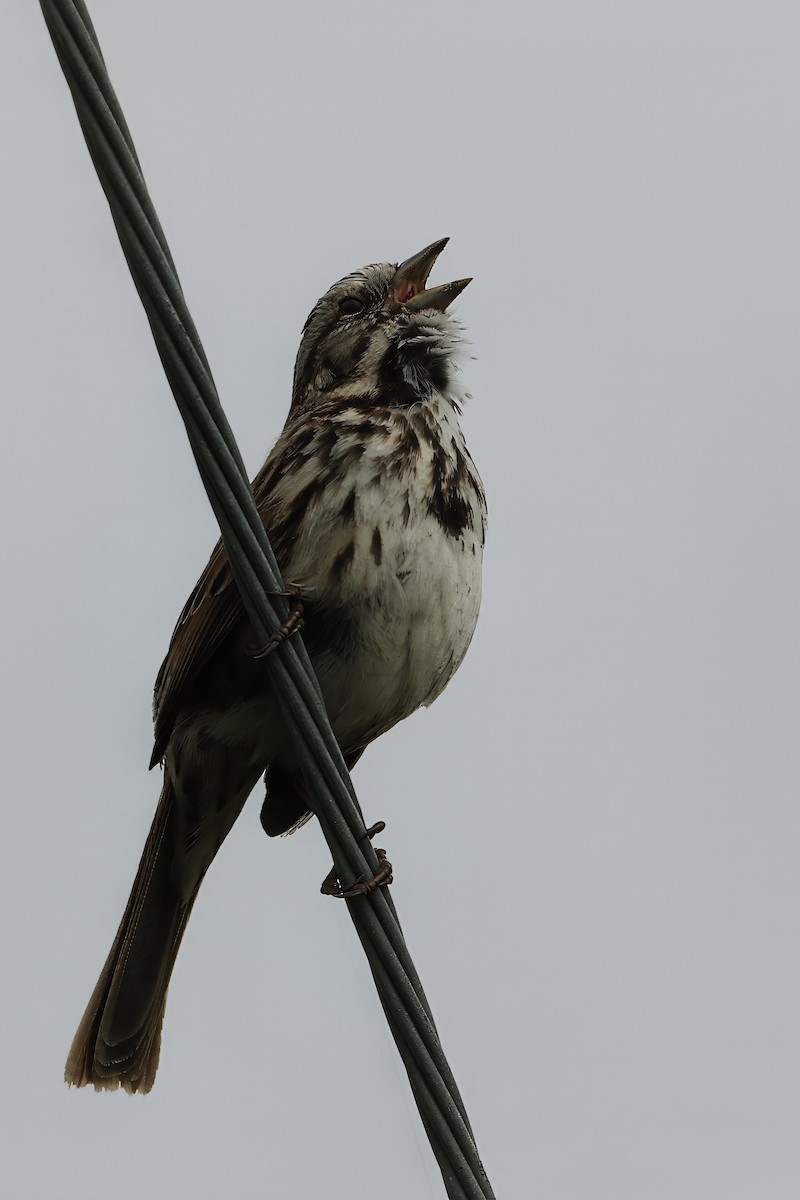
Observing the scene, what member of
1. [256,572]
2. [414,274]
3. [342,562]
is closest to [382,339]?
[414,274]

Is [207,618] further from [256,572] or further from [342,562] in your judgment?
[256,572]

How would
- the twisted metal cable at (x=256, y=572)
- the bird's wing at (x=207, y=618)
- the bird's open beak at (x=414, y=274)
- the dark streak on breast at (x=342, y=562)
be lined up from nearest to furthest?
the twisted metal cable at (x=256, y=572) < the dark streak on breast at (x=342, y=562) < the bird's wing at (x=207, y=618) < the bird's open beak at (x=414, y=274)

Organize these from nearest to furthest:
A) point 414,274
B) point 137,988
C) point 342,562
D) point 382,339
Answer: point 342,562, point 137,988, point 382,339, point 414,274

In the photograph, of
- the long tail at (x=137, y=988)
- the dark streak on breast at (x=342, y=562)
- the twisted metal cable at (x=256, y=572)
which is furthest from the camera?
the long tail at (x=137, y=988)

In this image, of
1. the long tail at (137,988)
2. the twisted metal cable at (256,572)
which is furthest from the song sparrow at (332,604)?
the twisted metal cable at (256,572)

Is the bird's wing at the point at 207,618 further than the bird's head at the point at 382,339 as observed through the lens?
No

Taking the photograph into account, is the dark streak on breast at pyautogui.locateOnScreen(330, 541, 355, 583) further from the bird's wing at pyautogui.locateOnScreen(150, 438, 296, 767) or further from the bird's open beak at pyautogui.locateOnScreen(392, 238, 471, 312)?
the bird's open beak at pyautogui.locateOnScreen(392, 238, 471, 312)

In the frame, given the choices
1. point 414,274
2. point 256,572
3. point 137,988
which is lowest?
point 256,572

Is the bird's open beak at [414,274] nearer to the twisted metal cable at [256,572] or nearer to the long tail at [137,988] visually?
the long tail at [137,988]
